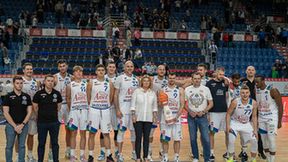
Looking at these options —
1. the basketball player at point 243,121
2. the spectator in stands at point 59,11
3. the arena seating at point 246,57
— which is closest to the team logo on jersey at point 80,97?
the basketball player at point 243,121

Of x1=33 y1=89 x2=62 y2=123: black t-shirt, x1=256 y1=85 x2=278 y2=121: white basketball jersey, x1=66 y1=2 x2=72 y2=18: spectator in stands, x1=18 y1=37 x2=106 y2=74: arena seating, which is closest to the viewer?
x1=33 y1=89 x2=62 y2=123: black t-shirt

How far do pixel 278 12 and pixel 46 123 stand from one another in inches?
1092

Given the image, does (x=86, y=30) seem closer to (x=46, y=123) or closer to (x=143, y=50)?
(x=143, y=50)

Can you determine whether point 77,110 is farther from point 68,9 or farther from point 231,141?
point 68,9

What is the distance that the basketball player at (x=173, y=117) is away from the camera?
374 inches

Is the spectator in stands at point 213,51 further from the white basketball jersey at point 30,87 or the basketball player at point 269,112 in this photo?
the white basketball jersey at point 30,87

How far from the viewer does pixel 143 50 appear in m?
26.4

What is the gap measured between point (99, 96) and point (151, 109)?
3.49 feet

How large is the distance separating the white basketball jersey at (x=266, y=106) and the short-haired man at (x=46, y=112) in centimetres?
407

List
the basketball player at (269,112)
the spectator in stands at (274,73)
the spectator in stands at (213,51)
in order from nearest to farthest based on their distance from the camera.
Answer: the basketball player at (269,112)
the spectator in stands at (274,73)
the spectator in stands at (213,51)

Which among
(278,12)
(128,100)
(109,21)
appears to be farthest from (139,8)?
(128,100)

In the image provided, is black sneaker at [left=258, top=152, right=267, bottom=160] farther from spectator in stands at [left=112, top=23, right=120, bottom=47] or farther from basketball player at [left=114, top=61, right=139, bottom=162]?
spectator in stands at [left=112, top=23, right=120, bottom=47]

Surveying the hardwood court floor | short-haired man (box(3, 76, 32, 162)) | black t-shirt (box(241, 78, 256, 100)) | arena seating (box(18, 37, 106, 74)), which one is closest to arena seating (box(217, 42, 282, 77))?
arena seating (box(18, 37, 106, 74))

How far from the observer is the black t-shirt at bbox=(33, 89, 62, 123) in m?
8.70
